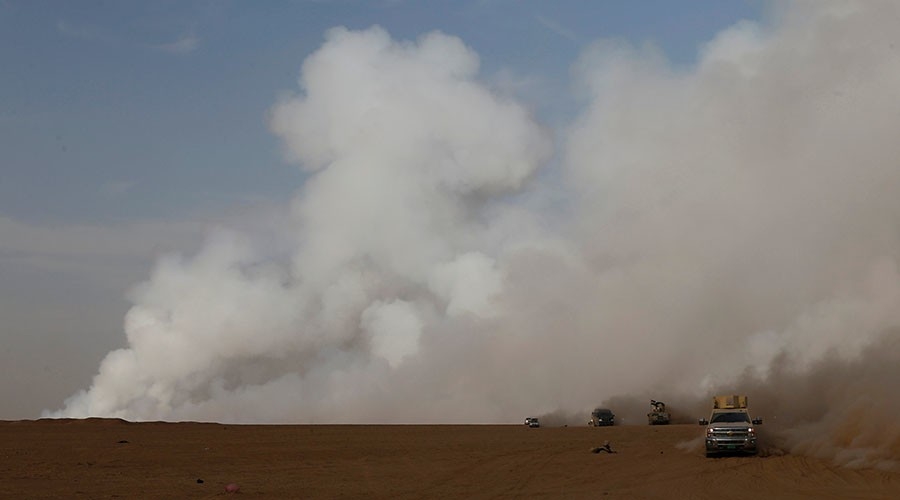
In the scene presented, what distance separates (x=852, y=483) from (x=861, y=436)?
14.9 metres

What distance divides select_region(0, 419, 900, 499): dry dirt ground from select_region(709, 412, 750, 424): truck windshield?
6.18 feet

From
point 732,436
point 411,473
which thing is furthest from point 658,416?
point 411,473

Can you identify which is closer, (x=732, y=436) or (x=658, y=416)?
(x=732, y=436)

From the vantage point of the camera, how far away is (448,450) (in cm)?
5391

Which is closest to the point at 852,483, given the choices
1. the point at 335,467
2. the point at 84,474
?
the point at 335,467

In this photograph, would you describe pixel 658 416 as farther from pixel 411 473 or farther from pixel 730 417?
pixel 411 473

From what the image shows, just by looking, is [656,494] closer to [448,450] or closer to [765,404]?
[448,450]

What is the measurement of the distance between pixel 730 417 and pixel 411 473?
17175mm

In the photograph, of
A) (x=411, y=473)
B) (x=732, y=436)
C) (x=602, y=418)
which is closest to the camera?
(x=411, y=473)

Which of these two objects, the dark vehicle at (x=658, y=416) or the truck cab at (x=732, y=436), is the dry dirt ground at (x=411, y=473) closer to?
the truck cab at (x=732, y=436)

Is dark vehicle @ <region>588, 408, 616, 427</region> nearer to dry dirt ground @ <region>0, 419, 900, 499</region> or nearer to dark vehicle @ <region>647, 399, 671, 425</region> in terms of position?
dark vehicle @ <region>647, 399, 671, 425</region>

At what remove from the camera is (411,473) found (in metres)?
37.3

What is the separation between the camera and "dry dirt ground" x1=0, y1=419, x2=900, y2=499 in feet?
97.1

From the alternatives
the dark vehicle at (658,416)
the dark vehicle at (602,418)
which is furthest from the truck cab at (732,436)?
the dark vehicle at (658,416)
